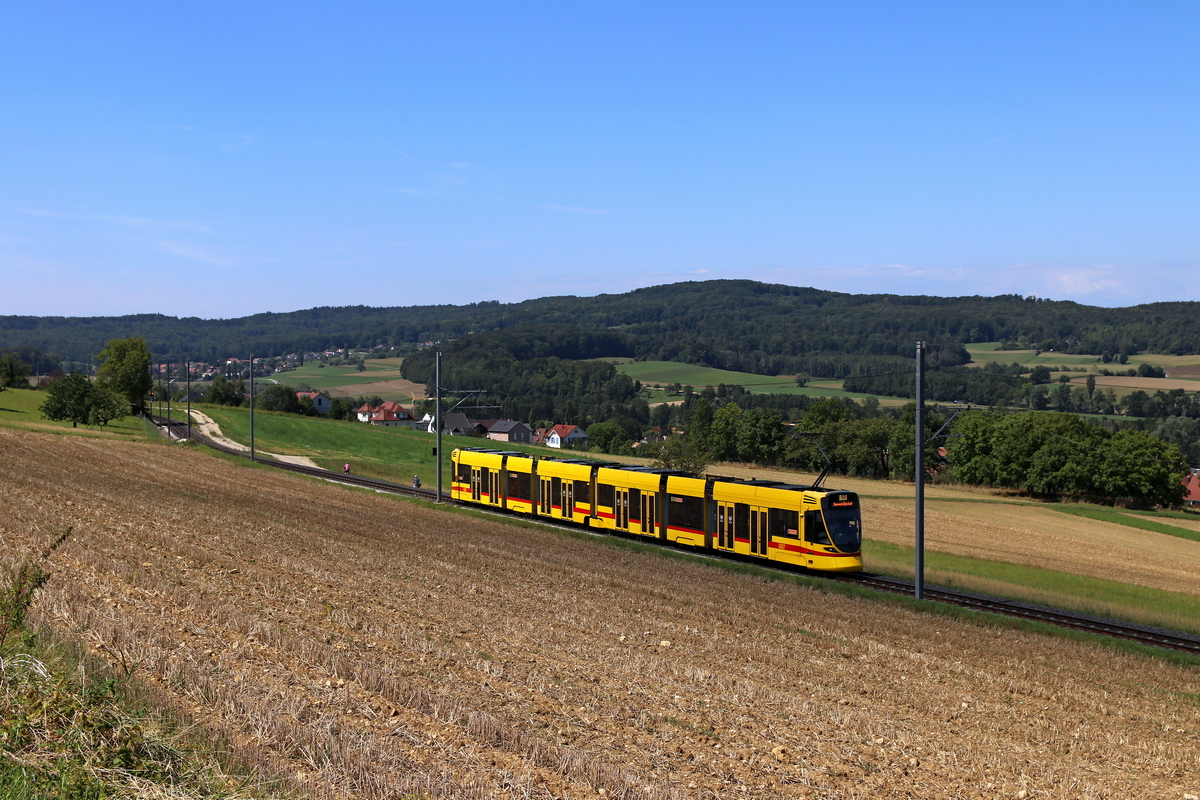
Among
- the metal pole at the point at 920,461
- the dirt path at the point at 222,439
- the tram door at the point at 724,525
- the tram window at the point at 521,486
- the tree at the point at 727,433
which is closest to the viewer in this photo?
the metal pole at the point at 920,461

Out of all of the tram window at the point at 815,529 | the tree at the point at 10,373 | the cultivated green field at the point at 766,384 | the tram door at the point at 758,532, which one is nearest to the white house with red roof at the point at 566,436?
the cultivated green field at the point at 766,384

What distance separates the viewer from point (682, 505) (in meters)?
35.2

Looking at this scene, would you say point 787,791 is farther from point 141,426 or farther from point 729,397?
point 729,397

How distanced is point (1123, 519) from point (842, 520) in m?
47.6

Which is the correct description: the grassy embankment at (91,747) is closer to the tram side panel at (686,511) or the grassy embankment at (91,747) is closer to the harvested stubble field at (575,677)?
the harvested stubble field at (575,677)

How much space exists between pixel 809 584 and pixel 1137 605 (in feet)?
40.5

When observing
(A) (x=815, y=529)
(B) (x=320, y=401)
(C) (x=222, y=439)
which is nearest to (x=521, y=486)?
(A) (x=815, y=529)

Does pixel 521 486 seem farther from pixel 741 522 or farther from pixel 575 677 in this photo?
pixel 575 677

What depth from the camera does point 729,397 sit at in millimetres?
141000

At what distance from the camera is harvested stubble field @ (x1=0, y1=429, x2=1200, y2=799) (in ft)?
29.6

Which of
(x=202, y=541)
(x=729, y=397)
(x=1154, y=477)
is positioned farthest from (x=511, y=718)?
(x=729, y=397)

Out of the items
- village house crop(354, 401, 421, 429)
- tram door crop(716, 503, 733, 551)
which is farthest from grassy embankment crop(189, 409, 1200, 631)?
village house crop(354, 401, 421, 429)

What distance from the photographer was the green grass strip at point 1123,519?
200 feet

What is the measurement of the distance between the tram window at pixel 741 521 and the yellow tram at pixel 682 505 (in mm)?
34
